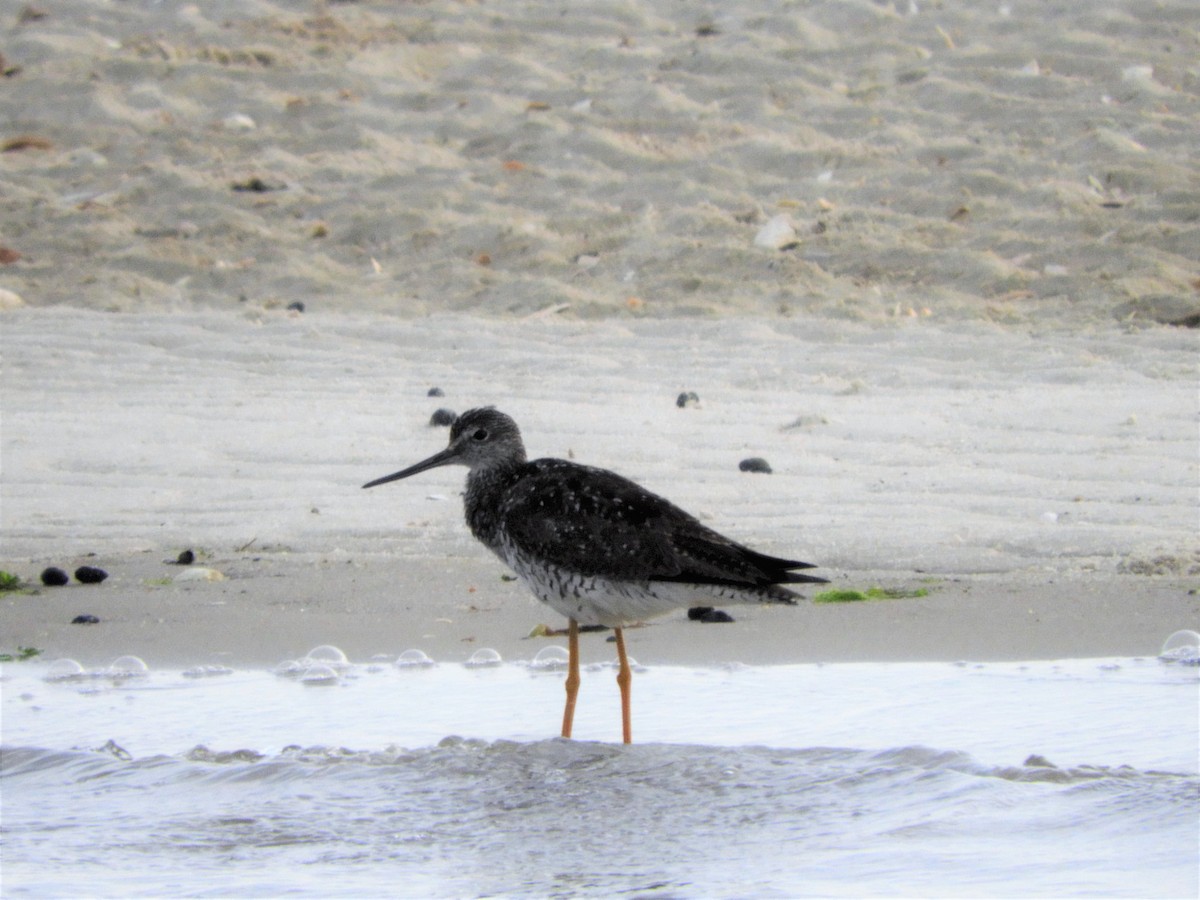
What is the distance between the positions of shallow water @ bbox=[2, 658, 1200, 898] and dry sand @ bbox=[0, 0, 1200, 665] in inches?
13.1

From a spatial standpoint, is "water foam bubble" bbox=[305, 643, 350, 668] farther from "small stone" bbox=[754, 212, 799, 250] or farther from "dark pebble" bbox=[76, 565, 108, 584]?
"small stone" bbox=[754, 212, 799, 250]

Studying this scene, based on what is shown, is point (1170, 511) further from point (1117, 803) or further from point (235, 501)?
point (235, 501)

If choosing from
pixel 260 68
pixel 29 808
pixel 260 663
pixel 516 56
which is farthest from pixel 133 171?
pixel 29 808

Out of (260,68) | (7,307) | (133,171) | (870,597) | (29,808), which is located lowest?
(29,808)

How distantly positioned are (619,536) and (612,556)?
0.22ft

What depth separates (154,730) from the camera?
4.30m

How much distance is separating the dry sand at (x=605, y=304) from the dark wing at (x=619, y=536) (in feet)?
1.55

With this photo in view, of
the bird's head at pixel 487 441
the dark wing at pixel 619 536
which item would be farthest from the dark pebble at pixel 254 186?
the dark wing at pixel 619 536

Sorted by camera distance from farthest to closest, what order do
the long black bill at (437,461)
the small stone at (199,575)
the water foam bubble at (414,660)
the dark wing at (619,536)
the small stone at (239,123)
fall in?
1. the small stone at (239,123)
2. the small stone at (199,575)
3. the long black bill at (437,461)
4. the water foam bubble at (414,660)
5. the dark wing at (619,536)

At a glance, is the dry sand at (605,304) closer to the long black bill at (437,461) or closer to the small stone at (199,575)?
the small stone at (199,575)

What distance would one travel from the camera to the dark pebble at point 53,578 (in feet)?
18.3

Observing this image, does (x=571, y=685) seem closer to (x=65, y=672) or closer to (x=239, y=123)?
(x=65, y=672)

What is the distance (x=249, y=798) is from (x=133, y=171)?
8.23 metres

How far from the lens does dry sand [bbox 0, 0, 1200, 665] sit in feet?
18.1
